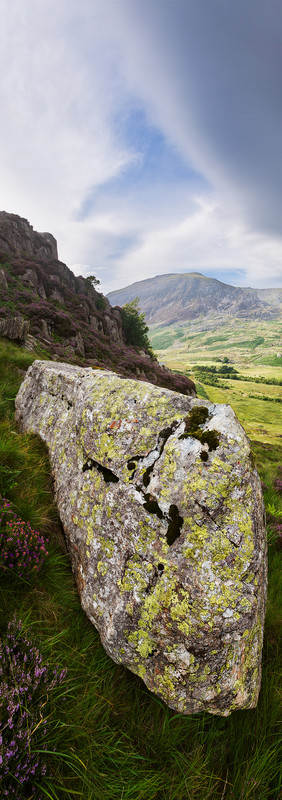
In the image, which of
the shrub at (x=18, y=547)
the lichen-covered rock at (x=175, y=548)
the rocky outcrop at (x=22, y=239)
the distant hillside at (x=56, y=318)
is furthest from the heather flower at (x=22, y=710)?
the rocky outcrop at (x=22, y=239)

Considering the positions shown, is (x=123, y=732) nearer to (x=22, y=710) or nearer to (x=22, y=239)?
(x=22, y=710)

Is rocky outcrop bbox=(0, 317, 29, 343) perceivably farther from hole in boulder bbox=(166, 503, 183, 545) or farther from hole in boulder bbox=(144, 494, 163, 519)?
hole in boulder bbox=(166, 503, 183, 545)

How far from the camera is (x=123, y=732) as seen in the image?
270 cm

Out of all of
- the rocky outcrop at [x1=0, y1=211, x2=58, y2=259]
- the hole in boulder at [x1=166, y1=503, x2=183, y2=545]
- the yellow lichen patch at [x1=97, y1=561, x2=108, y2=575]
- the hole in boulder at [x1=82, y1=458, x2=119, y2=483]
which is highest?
the rocky outcrop at [x1=0, y1=211, x2=58, y2=259]

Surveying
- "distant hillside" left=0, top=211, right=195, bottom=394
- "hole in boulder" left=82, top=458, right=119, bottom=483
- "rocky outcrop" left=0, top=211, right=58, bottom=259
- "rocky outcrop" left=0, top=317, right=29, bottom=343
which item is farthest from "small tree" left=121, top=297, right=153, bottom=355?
"hole in boulder" left=82, top=458, right=119, bottom=483

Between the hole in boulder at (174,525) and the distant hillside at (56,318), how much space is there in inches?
559

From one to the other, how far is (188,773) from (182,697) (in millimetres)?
472

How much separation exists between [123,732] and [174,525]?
1834 millimetres

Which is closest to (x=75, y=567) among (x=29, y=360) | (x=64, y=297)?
(x=29, y=360)

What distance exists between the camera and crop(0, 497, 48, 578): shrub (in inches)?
131

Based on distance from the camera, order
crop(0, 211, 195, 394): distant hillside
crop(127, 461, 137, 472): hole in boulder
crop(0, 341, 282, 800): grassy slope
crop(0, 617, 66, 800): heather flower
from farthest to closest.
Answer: crop(0, 211, 195, 394): distant hillside
crop(127, 461, 137, 472): hole in boulder
crop(0, 341, 282, 800): grassy slope
crop(0, 617, 66, 800): heather flower

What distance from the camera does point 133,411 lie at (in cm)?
425

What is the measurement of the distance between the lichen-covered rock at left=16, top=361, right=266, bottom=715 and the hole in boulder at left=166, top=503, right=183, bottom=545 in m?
0.01

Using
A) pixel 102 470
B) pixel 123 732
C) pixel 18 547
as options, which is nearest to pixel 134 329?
pixel 102 470
